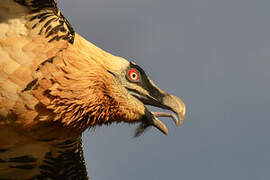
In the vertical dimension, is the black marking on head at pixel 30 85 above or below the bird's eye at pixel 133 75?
below

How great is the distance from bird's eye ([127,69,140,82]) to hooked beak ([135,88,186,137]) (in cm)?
31

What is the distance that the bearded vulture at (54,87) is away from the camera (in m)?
5.94

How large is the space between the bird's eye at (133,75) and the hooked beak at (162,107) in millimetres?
306

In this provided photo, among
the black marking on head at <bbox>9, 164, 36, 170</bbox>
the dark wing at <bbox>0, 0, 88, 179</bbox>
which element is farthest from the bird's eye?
the black marking on head at <bbox>9, 164, 36, 170</bbox>

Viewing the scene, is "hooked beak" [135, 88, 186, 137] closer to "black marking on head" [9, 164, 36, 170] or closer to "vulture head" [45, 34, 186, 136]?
"vulture head" [45, 34, 186, 136]

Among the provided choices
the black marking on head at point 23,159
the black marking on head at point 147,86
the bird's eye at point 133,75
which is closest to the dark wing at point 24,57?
the black marking on head at point 23,159

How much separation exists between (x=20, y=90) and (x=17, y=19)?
Answer: 102 cm

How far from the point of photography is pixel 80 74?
6230 mm

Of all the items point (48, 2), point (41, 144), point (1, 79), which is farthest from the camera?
point (41, 144)

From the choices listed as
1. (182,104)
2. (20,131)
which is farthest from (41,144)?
(182,104)

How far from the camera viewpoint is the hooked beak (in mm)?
7090

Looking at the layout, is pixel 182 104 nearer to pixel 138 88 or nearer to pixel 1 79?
pixel 138 88

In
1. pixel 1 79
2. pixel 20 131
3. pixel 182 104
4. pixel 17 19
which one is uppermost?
pixel 17 19

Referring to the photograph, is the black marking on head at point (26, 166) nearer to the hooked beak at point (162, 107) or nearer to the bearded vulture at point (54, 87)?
the bearded vulture at point (54, 87)
